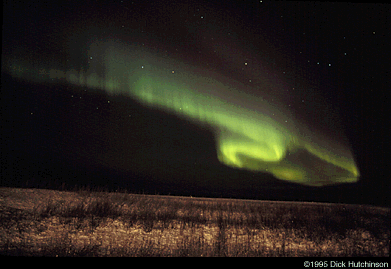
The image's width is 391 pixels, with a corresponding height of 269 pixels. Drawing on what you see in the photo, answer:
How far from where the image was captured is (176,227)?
6.02 meters

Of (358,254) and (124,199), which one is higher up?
(124,199)

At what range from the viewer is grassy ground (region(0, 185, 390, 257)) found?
16.7 feet

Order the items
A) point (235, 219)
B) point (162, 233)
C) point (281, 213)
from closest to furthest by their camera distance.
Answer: point (162, 233) → point (235, 219) → point (281, 213)

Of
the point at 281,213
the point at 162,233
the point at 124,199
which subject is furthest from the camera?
the point at 124,199

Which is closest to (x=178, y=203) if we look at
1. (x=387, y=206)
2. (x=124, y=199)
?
(x=124, y=199)

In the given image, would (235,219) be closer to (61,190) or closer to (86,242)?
(86,242)

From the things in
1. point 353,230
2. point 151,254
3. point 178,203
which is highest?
point 178,203

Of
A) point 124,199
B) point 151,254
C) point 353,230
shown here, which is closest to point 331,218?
point 353,230

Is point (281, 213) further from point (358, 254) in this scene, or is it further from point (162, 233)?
point (162, 233)

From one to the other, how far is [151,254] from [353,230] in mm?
4415

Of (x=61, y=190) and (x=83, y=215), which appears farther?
(x=61, y=190)

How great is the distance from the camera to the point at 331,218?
695 cm

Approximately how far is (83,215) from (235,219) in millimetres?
3352

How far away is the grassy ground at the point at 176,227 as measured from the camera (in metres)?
5.08
